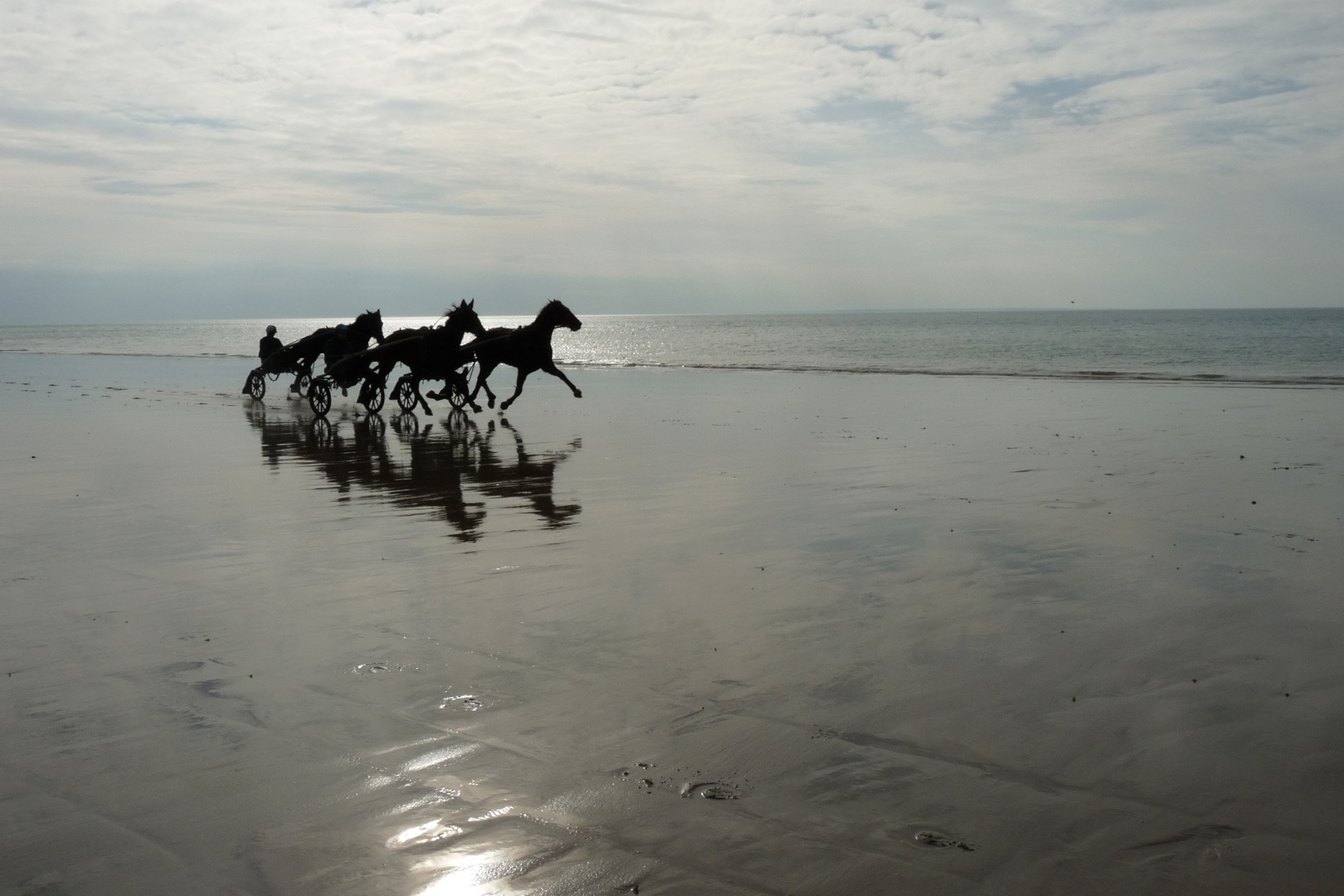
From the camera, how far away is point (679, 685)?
5.05 meters

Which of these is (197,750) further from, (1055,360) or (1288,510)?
(1055,360)

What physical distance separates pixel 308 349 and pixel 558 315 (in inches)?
281

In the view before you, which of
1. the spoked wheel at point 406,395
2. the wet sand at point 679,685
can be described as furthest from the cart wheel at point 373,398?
the wet sand at point 679,685

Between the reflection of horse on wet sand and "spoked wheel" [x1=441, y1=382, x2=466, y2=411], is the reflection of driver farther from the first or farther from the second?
the reflection of horse on wet sand

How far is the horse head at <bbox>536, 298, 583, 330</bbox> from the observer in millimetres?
19578

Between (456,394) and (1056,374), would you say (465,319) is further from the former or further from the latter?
(1056,374)

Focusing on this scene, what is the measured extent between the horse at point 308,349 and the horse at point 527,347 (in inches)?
80.7

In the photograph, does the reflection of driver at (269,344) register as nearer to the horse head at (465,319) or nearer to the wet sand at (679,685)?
the horse head at (465,319)

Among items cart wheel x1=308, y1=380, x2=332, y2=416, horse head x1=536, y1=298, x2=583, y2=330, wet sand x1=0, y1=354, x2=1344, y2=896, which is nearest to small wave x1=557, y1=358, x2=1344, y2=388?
horse head x1=536, y1=298, x2=583, y2=330

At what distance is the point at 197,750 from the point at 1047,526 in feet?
20.6

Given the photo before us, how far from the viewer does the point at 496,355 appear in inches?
804

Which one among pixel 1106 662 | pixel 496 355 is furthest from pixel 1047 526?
pixel 496 355

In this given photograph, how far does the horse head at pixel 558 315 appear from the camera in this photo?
19578 mm

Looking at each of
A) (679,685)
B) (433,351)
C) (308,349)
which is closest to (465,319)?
(433,351)
